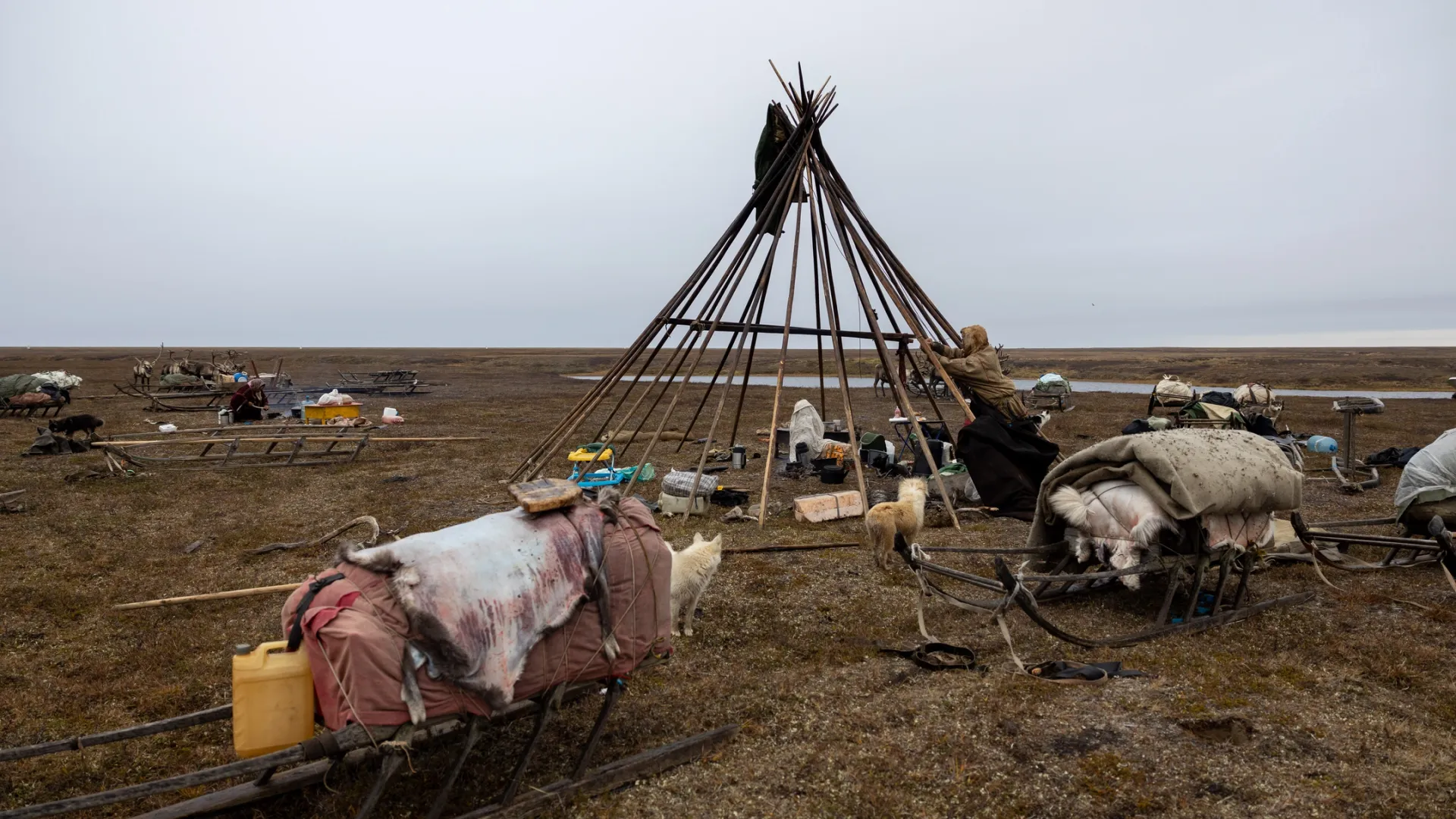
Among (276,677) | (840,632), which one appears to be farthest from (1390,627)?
(276,677)

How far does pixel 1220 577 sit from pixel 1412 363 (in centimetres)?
5911

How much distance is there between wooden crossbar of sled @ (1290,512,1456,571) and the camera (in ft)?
21.3

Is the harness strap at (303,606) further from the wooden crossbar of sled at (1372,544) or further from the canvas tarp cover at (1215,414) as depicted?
the canvas tarp cover at (1215,414)

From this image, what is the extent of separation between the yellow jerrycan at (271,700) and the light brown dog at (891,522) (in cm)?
548

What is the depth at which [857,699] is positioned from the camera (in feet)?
17.7

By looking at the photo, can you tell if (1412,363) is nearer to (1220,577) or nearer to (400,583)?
(1220,577)

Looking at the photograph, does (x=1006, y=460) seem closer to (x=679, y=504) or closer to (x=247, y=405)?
(x=679, y=504)

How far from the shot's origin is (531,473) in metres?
12.4

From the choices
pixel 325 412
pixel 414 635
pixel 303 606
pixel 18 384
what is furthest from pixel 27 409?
pixel 414 635

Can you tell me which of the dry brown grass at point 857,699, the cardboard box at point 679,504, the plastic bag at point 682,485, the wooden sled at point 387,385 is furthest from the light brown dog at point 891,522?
the wooden sled at point 387,385

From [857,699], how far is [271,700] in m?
3.75

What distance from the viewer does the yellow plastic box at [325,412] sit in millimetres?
18812

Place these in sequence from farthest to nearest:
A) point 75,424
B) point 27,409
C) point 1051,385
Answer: point 1051,385 < point 27,409 < point 75,424

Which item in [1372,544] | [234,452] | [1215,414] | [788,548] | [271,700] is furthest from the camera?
[234,452]
